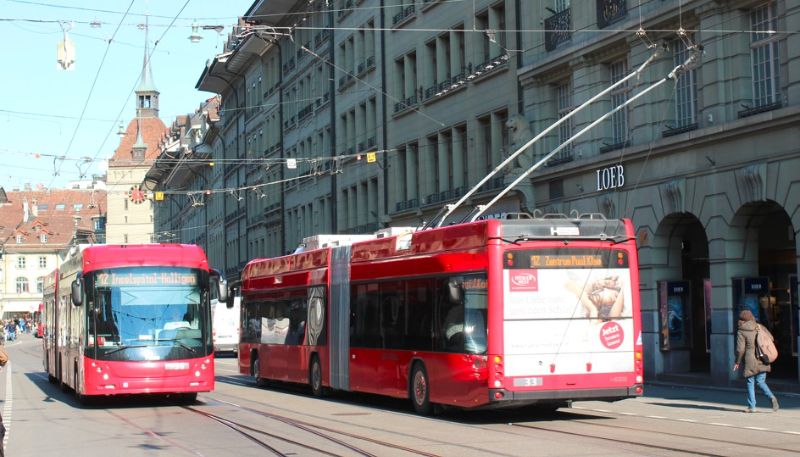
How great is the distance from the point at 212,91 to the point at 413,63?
4352 cm

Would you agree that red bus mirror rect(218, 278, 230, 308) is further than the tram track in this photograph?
Yes

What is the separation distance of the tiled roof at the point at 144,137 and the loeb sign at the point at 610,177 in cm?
13642

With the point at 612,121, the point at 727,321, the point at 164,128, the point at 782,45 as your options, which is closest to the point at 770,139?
the point at 782,45

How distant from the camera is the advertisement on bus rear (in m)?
18.4

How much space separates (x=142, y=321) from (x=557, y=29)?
650 inches

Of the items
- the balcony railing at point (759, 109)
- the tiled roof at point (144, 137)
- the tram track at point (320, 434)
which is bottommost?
the tram track at point (320, 434)

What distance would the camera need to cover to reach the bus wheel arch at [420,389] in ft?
67.3

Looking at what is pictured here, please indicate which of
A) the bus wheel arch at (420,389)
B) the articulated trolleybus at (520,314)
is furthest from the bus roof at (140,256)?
the bus wheel arch at (420,389)

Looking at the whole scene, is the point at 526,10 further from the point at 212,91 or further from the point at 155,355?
the point at 212,91

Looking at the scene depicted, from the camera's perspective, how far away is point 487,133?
41.0m

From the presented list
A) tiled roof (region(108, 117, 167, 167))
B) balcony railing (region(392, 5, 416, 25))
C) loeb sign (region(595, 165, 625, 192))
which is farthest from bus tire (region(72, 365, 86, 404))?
tiled roof (region(108, 117, 167, 167))

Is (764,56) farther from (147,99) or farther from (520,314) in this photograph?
(147,99)

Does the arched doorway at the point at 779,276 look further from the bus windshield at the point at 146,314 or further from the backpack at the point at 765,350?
the bus windshield at the point at 146,314

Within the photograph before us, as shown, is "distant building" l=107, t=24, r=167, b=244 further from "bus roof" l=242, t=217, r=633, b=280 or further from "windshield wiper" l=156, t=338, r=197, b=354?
"bus roof" l=242, t=217, r=633, b=280
